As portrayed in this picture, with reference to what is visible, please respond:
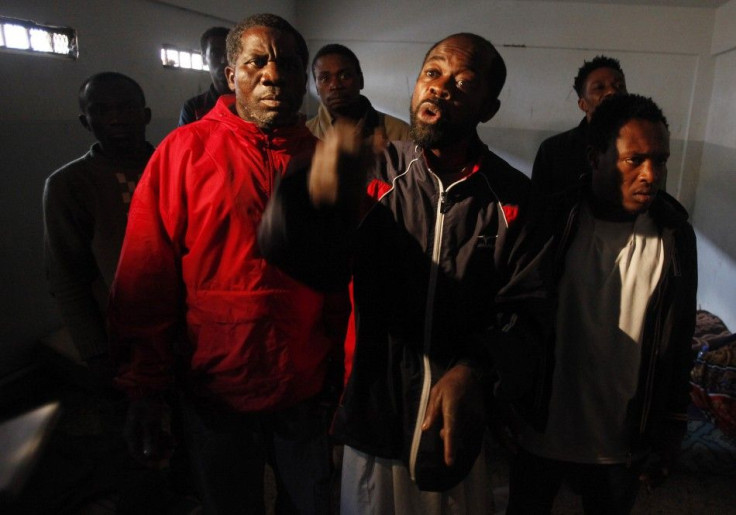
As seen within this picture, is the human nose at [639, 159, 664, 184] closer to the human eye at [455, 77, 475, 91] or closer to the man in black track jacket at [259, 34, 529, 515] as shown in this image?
the man in black track jacket at [259, 34, 529, 515]

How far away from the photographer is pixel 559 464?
54.3 inches

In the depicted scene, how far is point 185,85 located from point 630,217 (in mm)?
3473

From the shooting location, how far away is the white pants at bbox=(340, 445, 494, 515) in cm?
108

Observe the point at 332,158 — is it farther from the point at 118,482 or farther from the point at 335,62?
the point at 335,62

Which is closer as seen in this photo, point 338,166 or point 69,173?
point 338,166

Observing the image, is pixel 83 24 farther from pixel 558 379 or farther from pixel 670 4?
pixel 670 4


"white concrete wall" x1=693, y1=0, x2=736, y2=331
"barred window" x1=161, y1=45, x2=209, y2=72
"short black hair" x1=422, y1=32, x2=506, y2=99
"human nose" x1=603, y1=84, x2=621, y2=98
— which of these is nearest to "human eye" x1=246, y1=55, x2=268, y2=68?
"short black hair" x1=422, y1=32, x2=506, y2=99

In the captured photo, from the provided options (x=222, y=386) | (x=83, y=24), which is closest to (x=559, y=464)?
(x=222, y=386)

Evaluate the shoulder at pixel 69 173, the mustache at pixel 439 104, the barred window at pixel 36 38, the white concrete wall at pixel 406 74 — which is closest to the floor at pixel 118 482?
the white concrete wall at pixel 406 74

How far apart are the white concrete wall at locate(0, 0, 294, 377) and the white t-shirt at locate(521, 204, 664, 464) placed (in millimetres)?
2626

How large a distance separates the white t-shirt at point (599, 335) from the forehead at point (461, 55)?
505 mm

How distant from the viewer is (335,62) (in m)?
2.81

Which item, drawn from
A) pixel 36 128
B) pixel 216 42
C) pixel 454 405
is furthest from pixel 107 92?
pixel 454 405

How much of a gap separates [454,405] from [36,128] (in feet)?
8.73
